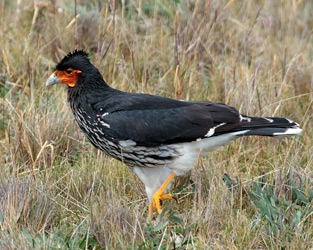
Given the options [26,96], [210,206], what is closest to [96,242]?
[210,206]

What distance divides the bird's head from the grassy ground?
0.45 metres

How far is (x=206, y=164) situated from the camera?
4578 mm

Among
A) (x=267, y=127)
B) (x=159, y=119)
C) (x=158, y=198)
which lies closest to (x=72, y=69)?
(x=159, y=119)

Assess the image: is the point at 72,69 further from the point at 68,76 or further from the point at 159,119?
the point at 159,119

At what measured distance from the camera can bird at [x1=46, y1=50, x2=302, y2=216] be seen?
418cm

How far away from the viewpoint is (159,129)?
4.21m

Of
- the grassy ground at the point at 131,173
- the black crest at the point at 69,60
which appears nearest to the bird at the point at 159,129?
the grassy ground at the point at 131,173

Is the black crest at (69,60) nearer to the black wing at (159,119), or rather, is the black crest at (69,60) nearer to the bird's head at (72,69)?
the bird's head at (72,69)

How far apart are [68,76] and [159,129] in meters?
0.93

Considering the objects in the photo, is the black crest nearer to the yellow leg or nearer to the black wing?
the black wing

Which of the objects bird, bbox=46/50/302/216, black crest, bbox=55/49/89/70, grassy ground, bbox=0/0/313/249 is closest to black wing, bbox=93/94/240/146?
bird, bbox=46/50/302/216

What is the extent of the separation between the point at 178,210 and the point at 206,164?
494 millimetres

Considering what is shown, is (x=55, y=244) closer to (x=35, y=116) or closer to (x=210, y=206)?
(x=210, y=206)

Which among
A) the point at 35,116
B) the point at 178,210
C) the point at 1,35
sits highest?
the point at 1,35
